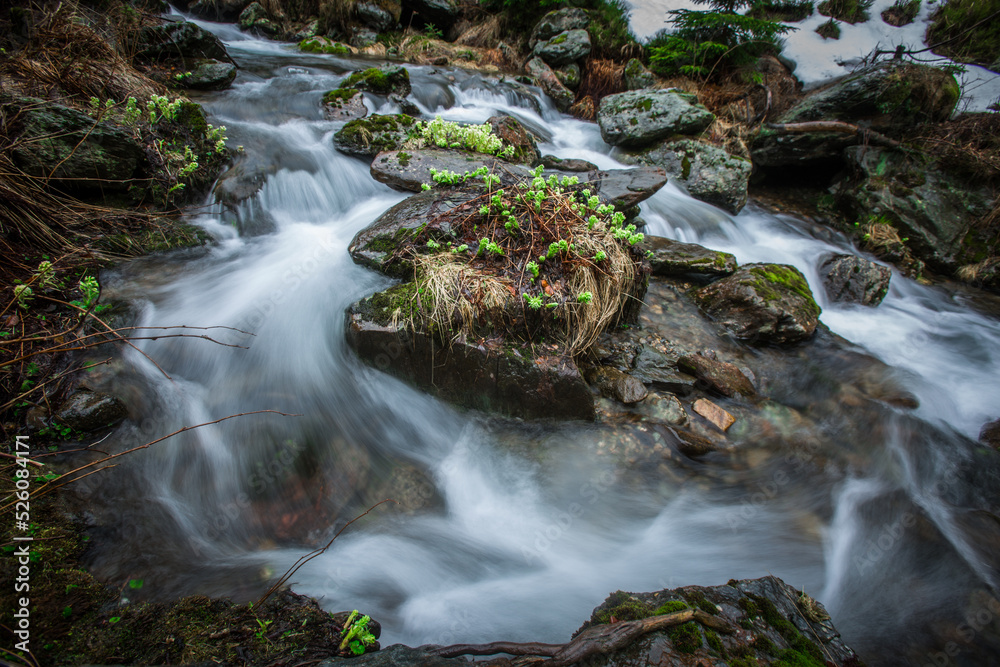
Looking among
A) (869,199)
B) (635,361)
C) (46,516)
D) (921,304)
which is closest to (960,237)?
(869,199)

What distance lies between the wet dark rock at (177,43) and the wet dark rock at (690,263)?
8.70m

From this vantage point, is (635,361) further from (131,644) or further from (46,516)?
(46,516)

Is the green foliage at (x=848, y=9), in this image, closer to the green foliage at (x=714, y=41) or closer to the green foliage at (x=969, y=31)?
the green foliage at (x=969, y=31)

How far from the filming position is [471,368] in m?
3.34

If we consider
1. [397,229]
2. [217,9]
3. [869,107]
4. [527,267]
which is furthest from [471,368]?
[217,9]

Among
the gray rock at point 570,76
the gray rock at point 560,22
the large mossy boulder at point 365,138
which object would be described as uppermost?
the gray rock at point 560,22

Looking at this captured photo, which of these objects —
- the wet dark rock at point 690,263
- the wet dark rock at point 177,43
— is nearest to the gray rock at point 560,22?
the wet dark rock at point 177,43

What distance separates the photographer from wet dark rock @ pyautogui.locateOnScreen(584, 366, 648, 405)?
11.8 feet

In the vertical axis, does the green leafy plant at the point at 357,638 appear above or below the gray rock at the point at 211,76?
below

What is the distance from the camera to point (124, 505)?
8.47ft

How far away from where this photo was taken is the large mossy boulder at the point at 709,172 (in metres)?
7.25

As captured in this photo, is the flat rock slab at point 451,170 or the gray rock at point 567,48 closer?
the flat rock slab at point 451,170

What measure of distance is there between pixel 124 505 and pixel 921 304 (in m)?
9.41

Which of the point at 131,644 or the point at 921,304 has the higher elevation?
the point at 921,304
